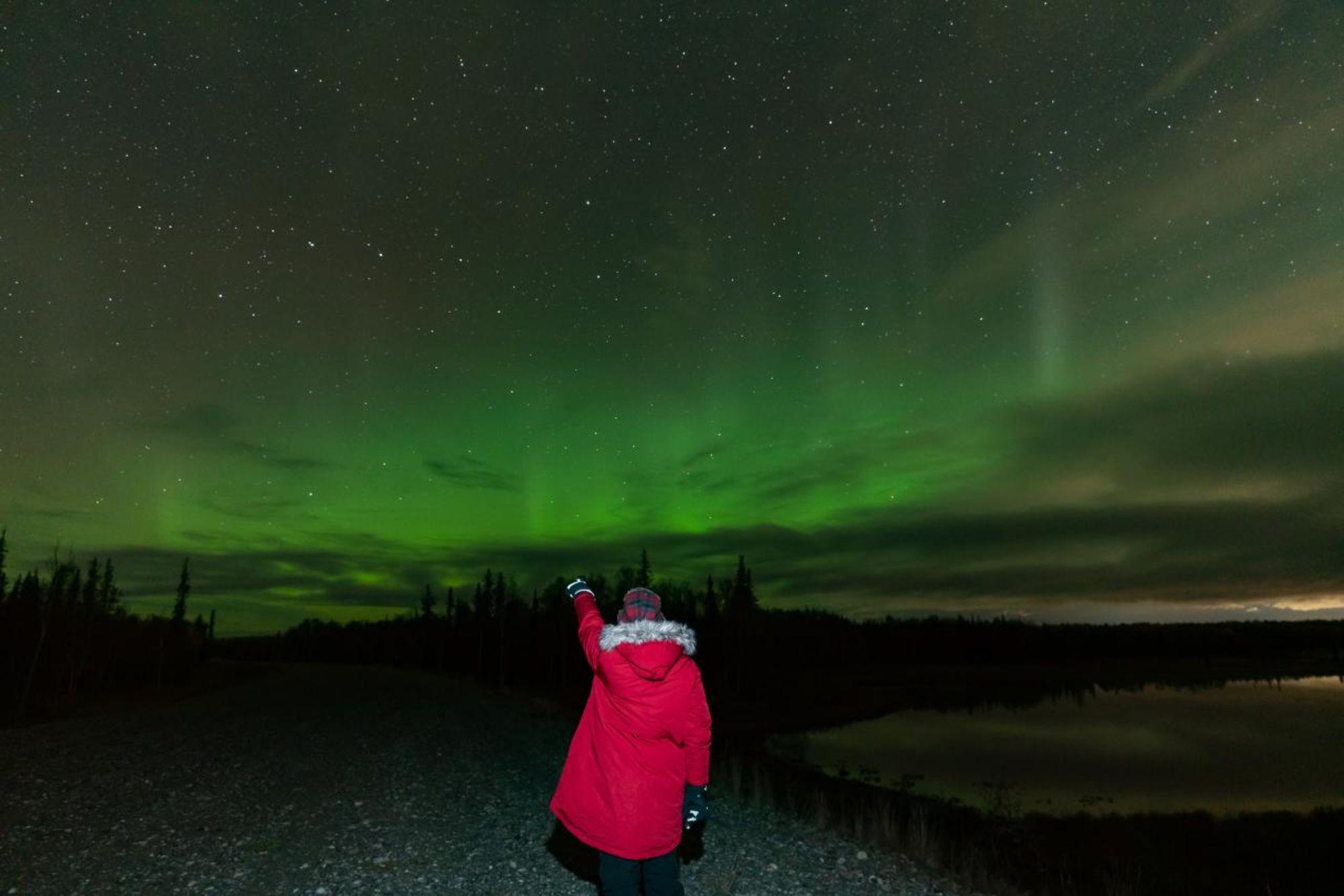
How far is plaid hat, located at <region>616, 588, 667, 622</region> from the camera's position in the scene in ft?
15.3

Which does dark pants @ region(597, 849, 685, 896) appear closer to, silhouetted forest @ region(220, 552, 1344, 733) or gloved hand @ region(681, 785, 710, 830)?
gloved hand @ region(681, 785, 710, 830)

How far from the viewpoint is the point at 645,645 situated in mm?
4480

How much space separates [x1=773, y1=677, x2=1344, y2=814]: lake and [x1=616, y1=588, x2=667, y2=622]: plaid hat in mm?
23807

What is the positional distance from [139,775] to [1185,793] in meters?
33.9

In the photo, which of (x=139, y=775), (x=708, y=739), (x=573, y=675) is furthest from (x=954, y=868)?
(x=573, y=675)

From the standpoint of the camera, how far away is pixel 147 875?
800 cm

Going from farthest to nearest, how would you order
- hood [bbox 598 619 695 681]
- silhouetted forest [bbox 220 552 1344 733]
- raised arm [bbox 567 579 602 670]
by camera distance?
1. silhouetted forest [bbox 220 552 1344 733]
2. raised arm [bbox 567 579 602 670]
3. hood [bbox 598 619 695 681]

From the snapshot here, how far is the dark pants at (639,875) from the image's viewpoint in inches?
191

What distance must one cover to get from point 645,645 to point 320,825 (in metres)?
8.45

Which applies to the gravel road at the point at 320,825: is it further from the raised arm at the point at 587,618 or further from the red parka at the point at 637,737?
the raised arm at the point at 587,618

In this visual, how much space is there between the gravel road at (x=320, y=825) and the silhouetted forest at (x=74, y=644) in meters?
28.3

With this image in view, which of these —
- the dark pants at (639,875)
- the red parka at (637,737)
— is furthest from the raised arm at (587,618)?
the dark pants at (639,875)

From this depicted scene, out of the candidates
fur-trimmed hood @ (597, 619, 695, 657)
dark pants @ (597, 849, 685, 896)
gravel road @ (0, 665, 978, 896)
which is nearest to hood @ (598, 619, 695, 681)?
fur-trimmed hood @ (597, 619, 695, 657)

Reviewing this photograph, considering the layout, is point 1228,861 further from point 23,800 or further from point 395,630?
point 395,630
